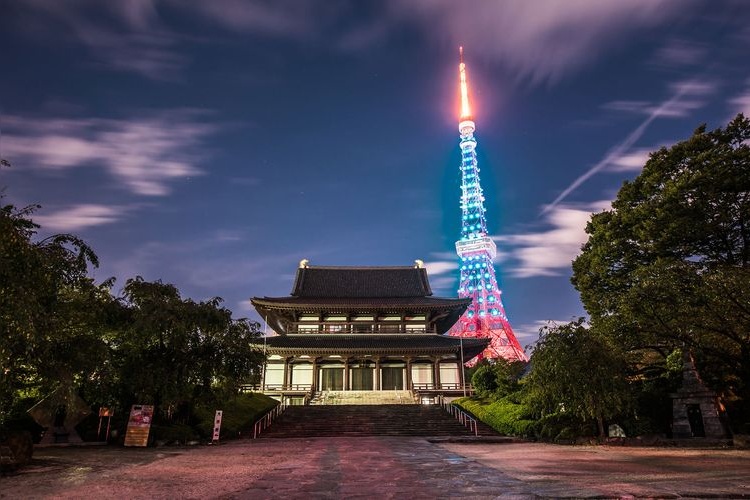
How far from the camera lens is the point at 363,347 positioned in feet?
118

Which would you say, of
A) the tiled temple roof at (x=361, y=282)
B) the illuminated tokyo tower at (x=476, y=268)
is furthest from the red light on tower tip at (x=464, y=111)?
the tiled temple roof at (x=361, y=282)

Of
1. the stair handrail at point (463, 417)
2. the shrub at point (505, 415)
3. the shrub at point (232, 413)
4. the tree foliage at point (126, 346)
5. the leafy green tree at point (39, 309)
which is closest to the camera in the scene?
the leafy green tree at point (39, 309)

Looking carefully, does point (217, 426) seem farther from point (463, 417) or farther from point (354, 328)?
point (354, 328)

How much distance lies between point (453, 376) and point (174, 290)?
84.4 feet

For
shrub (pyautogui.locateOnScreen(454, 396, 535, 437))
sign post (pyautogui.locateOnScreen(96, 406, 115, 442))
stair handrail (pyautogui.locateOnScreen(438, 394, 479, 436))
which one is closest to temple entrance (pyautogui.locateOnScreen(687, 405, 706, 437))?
shrub (pyautogui.locateOnScreen(454, 396, 535, 437))

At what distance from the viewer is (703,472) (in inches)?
365

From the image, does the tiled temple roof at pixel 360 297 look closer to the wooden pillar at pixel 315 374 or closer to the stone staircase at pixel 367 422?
the wooden pillar at pixel 315 374

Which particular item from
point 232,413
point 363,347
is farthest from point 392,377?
point 232,413

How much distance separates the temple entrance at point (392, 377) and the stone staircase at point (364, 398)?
331cm

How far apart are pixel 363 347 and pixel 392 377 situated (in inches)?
179

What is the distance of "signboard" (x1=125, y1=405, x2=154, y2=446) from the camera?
16.5m

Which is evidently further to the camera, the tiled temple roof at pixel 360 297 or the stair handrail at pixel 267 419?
the tiled temple roof at pixel 360 297

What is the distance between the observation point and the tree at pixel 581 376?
16641 millimetres

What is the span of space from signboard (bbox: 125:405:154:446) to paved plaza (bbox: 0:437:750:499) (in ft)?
9.95
